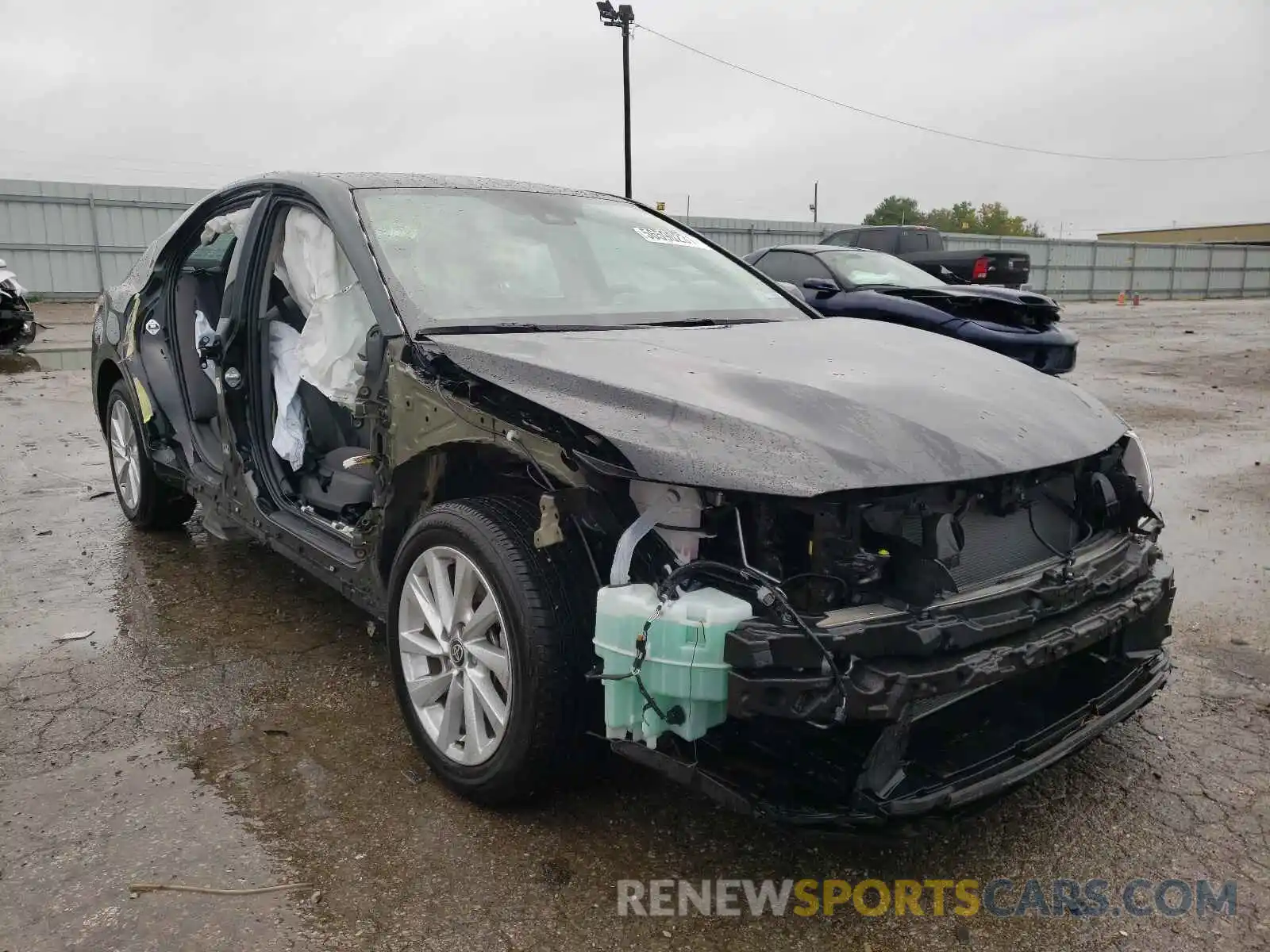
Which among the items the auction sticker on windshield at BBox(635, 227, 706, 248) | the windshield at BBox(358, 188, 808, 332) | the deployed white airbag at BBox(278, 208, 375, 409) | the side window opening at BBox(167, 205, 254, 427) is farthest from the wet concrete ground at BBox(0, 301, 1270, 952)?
the auction sticker on windshield at BBox(635, 227, 706, 248)

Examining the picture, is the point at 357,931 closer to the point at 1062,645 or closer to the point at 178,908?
the point at 178,908

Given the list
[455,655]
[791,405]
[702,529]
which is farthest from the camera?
[455,655]

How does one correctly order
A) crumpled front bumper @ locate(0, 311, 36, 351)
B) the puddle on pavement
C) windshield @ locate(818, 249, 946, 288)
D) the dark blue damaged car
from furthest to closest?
crumpled front bumper @ locate(0, 311, 36, 351), the puddle on pavement, windshield @ locate(818, 249, 946, 288), the dark blue damaged car

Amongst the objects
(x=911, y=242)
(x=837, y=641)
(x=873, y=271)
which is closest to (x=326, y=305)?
(x=837, y=641)

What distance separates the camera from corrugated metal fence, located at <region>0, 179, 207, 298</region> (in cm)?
2259

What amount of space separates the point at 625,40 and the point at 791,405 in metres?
26.9

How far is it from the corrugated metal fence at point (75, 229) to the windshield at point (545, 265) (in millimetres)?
21908

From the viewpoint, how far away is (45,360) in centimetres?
1253

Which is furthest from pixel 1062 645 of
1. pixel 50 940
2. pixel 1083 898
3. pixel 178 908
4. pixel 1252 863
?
pixel 50 940

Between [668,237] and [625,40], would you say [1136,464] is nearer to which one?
[668,237]

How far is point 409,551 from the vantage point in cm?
269

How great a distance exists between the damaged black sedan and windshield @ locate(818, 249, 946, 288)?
571 cm

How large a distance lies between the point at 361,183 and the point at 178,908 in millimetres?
2264

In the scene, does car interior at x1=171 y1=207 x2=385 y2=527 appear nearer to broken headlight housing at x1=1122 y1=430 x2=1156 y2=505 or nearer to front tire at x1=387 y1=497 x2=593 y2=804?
front tire at x1=387 y1=497 x2=593 y2=804
